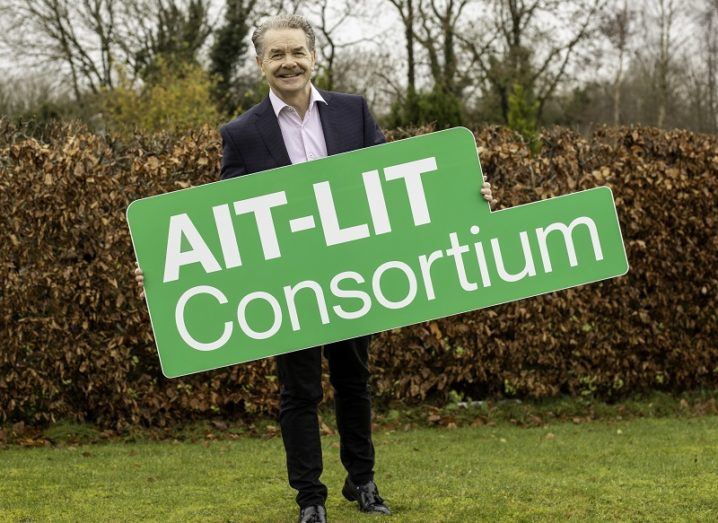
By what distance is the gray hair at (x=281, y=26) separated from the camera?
163 inches

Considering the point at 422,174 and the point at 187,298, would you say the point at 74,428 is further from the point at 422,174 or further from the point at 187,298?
the point at 422,174

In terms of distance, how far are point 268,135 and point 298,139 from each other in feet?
0.47

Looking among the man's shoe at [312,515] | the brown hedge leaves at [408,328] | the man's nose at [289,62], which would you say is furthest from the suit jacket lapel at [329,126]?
the brown hedge leaves at [408,328]

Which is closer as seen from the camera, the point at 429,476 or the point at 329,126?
the point at 329,126

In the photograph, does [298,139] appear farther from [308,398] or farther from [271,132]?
[308,398]

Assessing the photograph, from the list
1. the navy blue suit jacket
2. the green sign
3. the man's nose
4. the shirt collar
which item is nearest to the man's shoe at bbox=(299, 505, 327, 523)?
the green sign

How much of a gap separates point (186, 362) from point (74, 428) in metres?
3.37

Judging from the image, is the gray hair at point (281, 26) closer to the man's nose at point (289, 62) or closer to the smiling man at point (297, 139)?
the smiling man at point (297, 139)

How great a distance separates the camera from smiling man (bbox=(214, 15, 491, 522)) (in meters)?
4.15

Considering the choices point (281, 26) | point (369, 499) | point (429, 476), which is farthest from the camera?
point (429, 476)

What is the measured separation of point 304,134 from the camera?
14.3 feet

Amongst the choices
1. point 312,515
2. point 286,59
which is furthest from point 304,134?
point 312,515

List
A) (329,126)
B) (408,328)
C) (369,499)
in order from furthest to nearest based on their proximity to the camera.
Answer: (408,328) < (369,499) < (329,126)

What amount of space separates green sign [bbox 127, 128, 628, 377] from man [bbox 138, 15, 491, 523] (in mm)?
145
